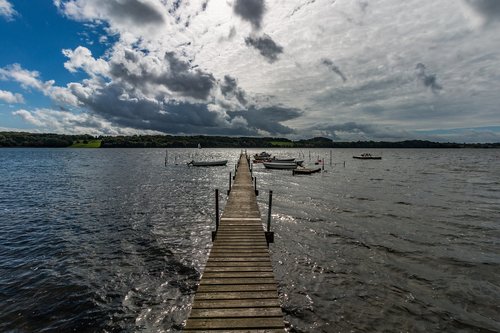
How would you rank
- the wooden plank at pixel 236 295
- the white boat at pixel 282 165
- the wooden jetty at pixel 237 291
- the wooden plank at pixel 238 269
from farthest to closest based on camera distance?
the white boat at pixel 282 165, the wooden plank at pixel 238 269, the wooden plank at pixel 236 295, the wooden jetty at pixel 237 291

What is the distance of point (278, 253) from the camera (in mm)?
15789

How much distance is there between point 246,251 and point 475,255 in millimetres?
13014

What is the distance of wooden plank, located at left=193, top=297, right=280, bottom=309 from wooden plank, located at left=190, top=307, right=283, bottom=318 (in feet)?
0.43

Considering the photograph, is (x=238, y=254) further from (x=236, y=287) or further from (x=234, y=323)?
(x=234, y=323)

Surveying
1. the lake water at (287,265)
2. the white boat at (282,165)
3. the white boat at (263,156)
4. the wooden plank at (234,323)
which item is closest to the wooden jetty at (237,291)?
the wooden plank at (234,323)

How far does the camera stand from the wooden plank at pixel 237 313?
742 centimetres

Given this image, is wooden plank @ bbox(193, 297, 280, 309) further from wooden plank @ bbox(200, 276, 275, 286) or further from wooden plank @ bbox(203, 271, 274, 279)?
wooden plank @ bbox(203, 271, 274, 279)

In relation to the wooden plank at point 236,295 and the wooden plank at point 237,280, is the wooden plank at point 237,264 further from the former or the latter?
the wooden plank at point 236,295

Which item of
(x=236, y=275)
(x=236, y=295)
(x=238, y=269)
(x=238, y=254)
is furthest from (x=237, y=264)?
(x=236, y=295)

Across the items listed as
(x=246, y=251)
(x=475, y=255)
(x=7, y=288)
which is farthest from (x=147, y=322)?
(x=475, y=255)

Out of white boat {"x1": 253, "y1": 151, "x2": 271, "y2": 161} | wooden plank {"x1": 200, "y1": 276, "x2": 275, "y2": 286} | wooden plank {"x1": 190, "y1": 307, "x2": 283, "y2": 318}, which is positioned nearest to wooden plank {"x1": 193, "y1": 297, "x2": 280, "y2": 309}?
wooden plank {"x1": 190, "y1": 307, "x2": 283, "y2": 318}

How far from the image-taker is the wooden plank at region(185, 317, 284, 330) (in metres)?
7.02

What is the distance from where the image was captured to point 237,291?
8.65 meters

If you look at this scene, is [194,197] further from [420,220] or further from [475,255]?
[475,255]
